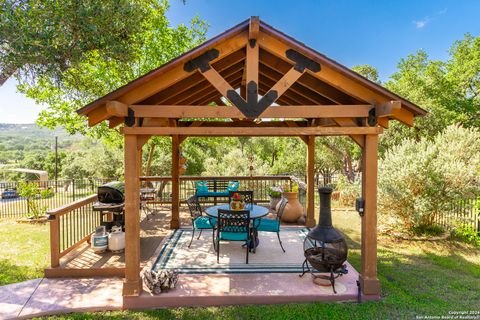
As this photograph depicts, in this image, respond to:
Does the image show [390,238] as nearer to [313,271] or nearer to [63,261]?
[313,271]

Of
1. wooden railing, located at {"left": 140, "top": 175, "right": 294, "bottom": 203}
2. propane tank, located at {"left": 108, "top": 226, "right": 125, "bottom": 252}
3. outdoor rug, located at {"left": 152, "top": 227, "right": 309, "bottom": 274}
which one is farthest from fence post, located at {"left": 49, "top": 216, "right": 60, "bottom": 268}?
wooden railing, located at {"left": 140, "top": 175, "right": 294, "bottom": 203}

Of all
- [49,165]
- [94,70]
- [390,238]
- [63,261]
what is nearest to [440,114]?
[390,238]

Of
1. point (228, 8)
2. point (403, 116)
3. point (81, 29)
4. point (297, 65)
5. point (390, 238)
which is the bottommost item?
point (390, 238)

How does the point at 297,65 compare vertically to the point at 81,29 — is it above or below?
below

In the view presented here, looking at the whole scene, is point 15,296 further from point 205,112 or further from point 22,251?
point 205,112

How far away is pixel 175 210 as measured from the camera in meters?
6.78

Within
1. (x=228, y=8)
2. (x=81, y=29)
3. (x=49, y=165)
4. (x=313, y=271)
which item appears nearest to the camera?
(x=313, y=271)

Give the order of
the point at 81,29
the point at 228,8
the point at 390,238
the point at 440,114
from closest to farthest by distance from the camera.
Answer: the point at 81,29 → the point at 390,238 → the point at 228,8 → the point at 440,114

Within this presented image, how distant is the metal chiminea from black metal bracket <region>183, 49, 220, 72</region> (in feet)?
7.79

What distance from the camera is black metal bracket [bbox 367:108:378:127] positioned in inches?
148

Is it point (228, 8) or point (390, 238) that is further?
point (228, 8)

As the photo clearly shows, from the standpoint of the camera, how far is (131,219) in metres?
3.69

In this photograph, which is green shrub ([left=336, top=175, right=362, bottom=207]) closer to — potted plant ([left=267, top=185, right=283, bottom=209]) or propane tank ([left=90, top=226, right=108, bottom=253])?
potted plant ([left=267, top=185, right=283, bottom=209])

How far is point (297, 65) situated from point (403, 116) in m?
1.60
